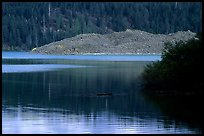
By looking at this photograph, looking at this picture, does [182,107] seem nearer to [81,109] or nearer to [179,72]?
[81,109]

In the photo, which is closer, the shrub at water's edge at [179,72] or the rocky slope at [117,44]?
the shrub at water's edge at [179,72]

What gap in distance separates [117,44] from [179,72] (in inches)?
4674

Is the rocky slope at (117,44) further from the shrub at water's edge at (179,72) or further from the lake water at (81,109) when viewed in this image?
the shrub at water's edge at (179,72)

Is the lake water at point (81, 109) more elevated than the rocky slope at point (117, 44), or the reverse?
the rocky slope at point (117, 44)

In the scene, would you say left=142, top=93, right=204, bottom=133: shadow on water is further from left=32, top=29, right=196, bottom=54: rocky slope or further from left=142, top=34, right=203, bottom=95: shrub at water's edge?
left=32, top=29, right=196, bottom=54: rocky slope

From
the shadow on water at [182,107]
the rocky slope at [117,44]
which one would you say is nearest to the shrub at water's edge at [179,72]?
the shadow on water at [182,107]

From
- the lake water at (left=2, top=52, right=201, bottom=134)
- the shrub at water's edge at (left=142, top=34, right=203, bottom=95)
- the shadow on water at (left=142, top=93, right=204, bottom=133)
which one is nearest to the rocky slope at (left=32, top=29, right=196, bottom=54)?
the lake water at (left=2, top=52, right=201, bottom=134)

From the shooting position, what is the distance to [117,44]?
517 feet

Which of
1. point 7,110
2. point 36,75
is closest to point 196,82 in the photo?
point 7,110

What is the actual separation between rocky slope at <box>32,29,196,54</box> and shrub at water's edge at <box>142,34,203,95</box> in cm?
10771

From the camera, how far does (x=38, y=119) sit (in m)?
28.4

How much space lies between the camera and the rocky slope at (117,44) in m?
152

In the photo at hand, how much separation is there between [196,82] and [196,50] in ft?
7.20

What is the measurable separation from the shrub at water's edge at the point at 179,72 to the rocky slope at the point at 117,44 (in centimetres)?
10771
